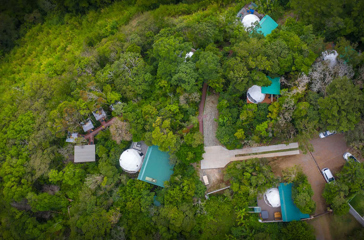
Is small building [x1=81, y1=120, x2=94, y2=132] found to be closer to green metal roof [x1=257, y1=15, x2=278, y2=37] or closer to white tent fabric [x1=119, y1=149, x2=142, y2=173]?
white tent fabric [x1=119, y1=149, x2=142, y2=173]

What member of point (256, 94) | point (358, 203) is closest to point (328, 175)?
point (358, 203)

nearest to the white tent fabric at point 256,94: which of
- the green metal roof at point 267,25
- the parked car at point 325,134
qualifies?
the parked car at point 325,134

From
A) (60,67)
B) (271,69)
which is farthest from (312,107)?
(60,67)

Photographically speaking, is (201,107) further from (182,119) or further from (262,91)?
(262,91)

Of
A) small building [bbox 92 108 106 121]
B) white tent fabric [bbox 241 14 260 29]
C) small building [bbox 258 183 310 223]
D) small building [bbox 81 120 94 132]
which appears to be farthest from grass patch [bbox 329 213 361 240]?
small building [bbox 81 120 94 132]

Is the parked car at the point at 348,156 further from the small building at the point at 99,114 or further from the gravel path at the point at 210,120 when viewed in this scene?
the small building at the point at 99,114

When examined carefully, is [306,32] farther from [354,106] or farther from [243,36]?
[354,106]
